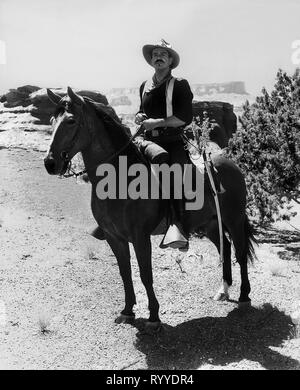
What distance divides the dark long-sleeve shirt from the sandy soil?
268 centimetres

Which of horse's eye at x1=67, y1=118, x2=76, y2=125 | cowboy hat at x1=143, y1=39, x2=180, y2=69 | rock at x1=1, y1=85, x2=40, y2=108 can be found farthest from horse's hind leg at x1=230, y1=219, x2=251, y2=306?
rock at x1=1, y1=85, x2=40, y2=108

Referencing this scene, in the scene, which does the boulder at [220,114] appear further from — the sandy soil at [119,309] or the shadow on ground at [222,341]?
the shadow on ground at [222,341]

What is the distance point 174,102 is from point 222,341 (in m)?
2.93

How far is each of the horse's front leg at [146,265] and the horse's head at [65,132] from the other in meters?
1.21

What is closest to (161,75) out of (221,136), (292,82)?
(292,82)

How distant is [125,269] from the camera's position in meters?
6.12

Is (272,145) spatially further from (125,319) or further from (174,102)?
(125,319)

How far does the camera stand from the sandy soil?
5422 mm

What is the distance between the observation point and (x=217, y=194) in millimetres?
6535

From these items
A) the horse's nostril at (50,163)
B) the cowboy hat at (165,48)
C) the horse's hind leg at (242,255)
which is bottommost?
the horse's hind leg at (242,255)

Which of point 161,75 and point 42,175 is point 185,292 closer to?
point 161,75

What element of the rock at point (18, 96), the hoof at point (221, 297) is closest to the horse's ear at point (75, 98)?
the hoof at point (221, 297)

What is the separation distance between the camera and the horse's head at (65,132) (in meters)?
5.02

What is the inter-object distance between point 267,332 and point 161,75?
3.47m
